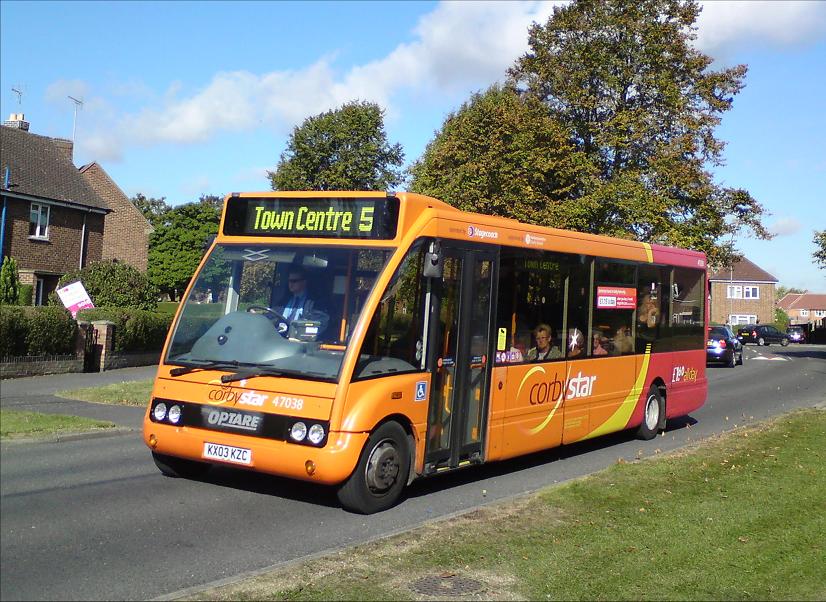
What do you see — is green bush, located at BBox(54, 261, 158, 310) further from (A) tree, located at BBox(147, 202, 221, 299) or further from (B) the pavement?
(A) tree, located at BBox(147, 202, 221, 299)

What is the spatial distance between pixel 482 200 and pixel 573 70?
8.11 m

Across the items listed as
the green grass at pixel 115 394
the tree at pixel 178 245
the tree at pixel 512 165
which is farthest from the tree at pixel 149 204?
the green grass at pixel 115 394

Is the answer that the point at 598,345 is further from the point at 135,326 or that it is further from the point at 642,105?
the point at 642,105

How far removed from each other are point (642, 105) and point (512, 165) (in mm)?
7229

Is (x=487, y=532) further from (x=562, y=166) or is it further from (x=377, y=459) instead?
(x=562, y=166)

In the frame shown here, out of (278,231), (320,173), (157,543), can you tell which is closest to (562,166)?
(320,173)

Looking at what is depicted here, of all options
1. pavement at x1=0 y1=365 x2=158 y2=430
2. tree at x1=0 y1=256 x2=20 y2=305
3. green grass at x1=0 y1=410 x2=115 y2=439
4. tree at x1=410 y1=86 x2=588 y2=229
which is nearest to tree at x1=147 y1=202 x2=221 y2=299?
tree at x1=0 y1=256 x2=20 y2=305

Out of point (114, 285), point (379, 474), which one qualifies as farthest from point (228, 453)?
point (114, 285)

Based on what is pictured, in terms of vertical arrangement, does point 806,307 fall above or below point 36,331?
above

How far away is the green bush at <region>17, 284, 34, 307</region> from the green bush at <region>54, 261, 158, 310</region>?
51.5 inches

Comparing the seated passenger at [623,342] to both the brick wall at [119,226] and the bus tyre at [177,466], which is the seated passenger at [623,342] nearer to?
the bus tyre at [177,466]

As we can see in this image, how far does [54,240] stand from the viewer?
3472 cm

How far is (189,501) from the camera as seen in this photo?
7.65m

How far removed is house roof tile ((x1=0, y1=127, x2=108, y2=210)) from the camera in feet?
110
